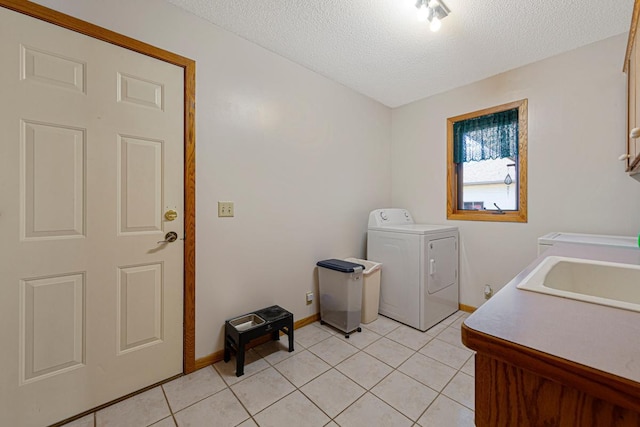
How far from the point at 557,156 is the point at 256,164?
2.49 metres

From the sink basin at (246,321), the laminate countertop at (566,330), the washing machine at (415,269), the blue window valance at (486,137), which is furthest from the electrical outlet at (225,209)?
the blue window valance at (486,137)

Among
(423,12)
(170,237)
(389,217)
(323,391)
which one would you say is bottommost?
(323,391)

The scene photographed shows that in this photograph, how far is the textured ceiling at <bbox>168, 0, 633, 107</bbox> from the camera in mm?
1646

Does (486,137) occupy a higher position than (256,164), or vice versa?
(486,137)

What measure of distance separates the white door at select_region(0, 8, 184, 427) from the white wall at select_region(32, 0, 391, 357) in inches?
A: 6.7

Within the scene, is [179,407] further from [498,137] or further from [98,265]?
[498,137]

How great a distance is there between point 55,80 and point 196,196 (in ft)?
2.84

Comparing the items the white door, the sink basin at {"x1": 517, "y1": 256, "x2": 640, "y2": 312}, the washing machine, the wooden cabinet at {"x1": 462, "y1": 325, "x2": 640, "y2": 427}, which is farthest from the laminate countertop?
the white door

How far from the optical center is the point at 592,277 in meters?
1.09

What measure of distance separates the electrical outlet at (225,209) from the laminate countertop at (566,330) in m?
1.67

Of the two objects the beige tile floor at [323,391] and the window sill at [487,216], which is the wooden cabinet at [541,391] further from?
the window sill at [487,216]

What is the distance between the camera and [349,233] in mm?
2791

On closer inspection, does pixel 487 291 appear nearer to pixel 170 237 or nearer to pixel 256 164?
pixel 256 164

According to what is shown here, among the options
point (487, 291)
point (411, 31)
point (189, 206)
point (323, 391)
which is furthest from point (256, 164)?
point (487, 291)
